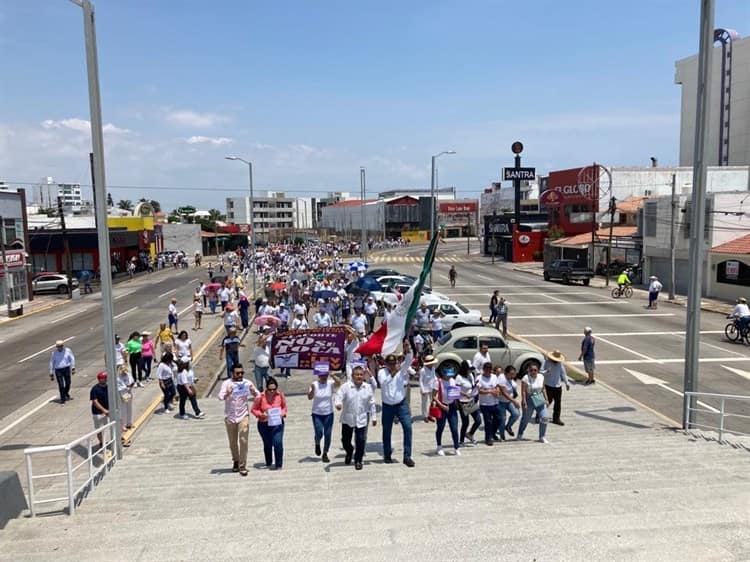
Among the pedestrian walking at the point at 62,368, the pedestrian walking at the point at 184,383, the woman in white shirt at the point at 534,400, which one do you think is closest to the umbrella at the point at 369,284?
the pedestrian walking at the point at 62,368

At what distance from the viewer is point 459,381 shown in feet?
33.2

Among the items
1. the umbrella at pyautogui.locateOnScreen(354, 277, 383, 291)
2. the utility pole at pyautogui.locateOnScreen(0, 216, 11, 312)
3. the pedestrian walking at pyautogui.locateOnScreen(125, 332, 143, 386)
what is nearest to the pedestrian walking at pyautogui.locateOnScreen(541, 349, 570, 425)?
the pedestrian walking at pyautogui.locateOnScreen(125, 332, 143, 386)

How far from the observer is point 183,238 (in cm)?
8656

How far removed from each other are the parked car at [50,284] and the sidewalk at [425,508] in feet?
123

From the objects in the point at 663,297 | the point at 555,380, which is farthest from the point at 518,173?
the point at 555,380

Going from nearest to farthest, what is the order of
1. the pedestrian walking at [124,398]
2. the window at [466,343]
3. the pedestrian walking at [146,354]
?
the pedestrian walking at [124,398] → the pedestrian walking at [146,354] → the window at [466,343]

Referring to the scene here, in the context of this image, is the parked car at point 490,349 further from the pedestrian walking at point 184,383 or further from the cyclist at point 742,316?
the cyclist at point 742,316

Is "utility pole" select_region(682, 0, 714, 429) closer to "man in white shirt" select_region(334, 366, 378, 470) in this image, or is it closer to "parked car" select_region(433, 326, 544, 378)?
"parked car" select_region(433, 326, 544, 378)

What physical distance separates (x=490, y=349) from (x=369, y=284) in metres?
15.3

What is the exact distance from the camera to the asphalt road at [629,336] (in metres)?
16.1

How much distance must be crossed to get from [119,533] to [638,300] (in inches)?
1292

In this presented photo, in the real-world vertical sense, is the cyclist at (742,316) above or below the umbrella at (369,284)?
below

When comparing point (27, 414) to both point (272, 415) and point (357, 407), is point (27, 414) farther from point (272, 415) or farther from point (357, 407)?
point (357, 407)

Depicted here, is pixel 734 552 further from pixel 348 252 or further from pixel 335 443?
pixel 348 252
